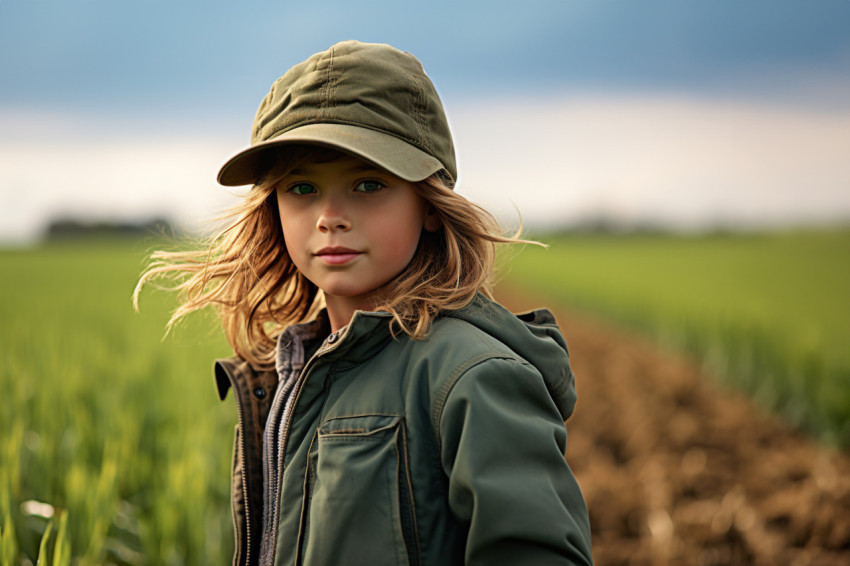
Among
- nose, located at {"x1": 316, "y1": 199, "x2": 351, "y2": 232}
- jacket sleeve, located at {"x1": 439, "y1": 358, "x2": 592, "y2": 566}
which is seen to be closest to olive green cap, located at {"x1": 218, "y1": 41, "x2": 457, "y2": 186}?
nose, located at {"x1": 316, "y1": 199, "x2": 351, "y2": 232}

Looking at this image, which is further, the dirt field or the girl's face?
the dirt field

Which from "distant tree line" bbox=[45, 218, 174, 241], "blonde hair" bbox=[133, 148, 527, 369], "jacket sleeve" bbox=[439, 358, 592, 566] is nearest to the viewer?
"jacket sleeve" bbox=[439, 358, 592, 566]

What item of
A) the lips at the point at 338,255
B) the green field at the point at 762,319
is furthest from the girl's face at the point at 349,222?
the green field at the point at 762,319

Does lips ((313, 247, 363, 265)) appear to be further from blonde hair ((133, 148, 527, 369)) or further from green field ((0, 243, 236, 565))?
green field ((0, 243, 236, 565))

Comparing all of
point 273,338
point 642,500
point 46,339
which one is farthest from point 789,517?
point 46,339

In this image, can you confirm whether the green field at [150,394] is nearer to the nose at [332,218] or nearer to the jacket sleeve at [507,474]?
the nose at [332,218]

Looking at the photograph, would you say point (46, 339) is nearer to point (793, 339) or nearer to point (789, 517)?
point (789, 517)

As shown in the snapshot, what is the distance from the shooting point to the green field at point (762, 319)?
492 cm

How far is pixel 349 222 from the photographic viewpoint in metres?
1.36

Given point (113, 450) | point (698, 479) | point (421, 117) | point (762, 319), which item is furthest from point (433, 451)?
point (762, 319)

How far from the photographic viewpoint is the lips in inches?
54.5

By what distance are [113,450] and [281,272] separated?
4.04 ft

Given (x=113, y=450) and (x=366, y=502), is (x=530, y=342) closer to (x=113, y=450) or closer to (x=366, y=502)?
(x=366, y=502)

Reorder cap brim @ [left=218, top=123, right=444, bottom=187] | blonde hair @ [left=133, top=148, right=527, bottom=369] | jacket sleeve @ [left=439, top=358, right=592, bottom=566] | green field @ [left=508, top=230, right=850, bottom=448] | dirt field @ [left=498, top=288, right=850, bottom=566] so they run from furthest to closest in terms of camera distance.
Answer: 1. green field @ [left=508, top=230, right=850, bottom=448]
2. dirt field @ [left=498, top=288, right=850, bottom=566]
3. blonde hair @ [left=133, top=148, right=527, bottom=369]
4. cap brim @ [left=218, top=123, right=444, bottom=187]
5. jacket sleeve @ [left=439, top=358, right=592, bottom=566]
